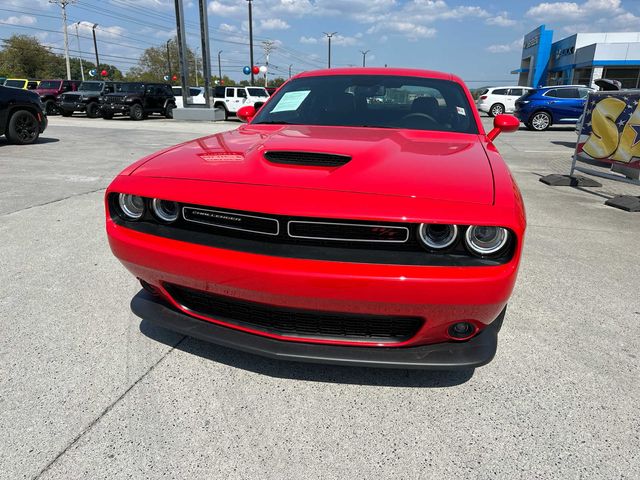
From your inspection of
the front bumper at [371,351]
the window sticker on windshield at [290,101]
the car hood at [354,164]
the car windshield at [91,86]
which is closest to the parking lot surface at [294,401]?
the front bumper at [371,351]

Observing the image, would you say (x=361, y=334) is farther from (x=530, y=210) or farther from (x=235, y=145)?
(x=530, y=210)

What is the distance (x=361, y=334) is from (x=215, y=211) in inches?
30.9

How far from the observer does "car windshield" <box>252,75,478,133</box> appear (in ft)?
9.50

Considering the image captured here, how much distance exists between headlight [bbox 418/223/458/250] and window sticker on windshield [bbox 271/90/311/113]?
186 centimetres

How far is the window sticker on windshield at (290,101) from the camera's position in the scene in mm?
3197

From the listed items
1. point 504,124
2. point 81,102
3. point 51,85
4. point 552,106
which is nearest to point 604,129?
point 504,124

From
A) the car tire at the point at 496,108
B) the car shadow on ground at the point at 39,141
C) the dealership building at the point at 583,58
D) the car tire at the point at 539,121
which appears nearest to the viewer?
the car shadow on ground at the point at 39,141

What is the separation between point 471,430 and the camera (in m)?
1.77

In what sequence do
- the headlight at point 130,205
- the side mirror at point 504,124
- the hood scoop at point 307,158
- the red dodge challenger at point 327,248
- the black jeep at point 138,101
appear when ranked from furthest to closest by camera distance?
1. the black jeep at point 138,101
2. the side mirror at point 504,124
3. the headlight at point 130,205
4. the hood scoop at point 307,158
5. the red dodge challenger at point 327,248

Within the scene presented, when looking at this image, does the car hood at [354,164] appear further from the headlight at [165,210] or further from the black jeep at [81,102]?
the black jeep at [81,102]

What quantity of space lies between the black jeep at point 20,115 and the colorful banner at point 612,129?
36.0 ft

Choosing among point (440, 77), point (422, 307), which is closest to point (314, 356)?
point (422, 307)

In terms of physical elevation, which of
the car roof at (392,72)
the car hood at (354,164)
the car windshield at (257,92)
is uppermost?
the car windshield at (257,92)

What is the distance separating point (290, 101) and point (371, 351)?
219 cm
